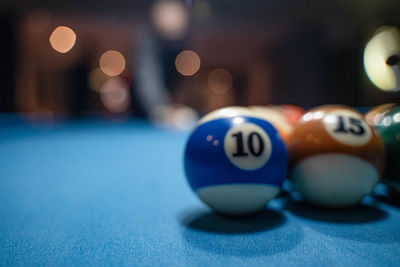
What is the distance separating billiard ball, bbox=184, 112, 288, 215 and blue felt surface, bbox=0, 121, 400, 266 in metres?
0.12

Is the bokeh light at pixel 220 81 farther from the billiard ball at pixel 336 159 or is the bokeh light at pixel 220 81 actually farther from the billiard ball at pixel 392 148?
the billiard ball at pixel 336 159

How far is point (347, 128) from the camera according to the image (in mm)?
1717

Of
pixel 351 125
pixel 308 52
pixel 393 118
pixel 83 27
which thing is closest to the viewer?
pixel 351 125

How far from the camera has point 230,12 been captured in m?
10.8

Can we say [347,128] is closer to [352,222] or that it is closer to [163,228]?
[352,222]

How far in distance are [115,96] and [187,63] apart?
569cm

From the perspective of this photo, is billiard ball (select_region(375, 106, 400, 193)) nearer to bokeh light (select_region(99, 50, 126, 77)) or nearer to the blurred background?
the blurred background

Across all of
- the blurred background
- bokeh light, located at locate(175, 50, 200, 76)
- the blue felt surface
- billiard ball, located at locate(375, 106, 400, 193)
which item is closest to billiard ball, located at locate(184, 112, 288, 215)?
the blue felt surface

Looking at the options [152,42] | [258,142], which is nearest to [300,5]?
[152,42]

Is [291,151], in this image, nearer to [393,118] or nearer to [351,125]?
[351,125]

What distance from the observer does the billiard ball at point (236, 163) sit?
1532mm

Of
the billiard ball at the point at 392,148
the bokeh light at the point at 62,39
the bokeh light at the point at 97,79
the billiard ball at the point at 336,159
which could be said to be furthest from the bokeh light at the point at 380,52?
the bokeh light at the point at 97,79

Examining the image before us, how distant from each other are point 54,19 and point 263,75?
10167 mm

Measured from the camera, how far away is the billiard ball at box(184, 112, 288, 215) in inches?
60.3
